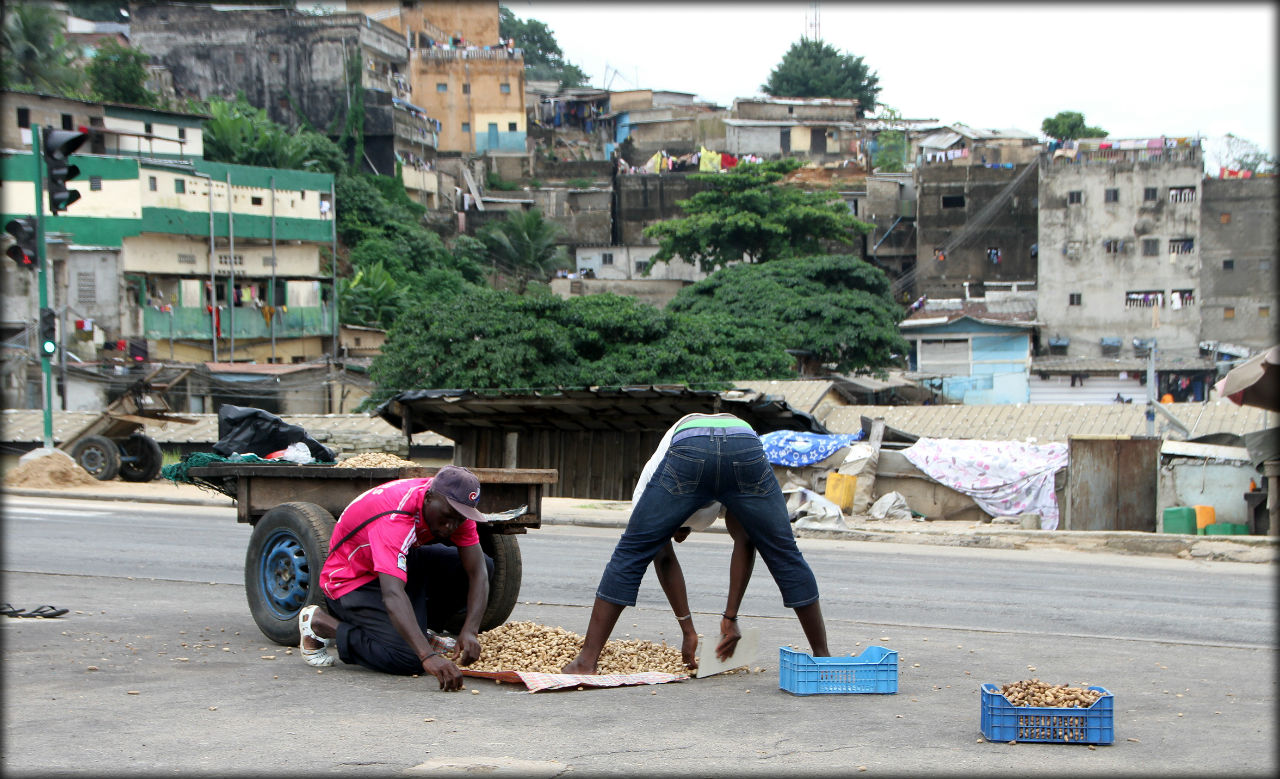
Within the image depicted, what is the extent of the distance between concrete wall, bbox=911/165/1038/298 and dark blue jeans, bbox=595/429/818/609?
5800 centimetres

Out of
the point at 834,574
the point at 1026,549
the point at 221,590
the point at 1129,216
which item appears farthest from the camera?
the point at 1129,216

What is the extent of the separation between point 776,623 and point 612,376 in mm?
25709

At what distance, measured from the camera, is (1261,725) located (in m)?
5.40

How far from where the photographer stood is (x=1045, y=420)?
26344mm

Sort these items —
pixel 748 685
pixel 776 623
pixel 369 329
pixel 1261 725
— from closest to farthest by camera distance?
pixel 1261 725 → pixel 748 685 → pixel 776 623 → pixel 369 329

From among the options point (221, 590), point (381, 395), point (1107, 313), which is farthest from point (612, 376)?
point (1107, 313)

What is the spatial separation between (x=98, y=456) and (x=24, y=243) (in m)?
14.5

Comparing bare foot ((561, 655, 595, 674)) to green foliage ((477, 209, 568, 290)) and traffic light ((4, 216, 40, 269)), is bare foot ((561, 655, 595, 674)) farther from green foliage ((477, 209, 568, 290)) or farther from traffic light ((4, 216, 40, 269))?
green foliage ((477, 209, 568, 290))

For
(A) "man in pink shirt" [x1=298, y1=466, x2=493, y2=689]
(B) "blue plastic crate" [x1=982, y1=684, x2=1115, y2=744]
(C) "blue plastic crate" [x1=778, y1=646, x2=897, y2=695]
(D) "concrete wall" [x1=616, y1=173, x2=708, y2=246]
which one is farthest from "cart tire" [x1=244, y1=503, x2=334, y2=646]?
(D) "concrete wall" [x1=616, y1=173, x2=708, y2=246]

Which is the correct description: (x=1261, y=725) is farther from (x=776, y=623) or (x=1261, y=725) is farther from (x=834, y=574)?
(x=834, y=574)

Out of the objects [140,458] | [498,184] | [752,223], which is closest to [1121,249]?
[752,223]

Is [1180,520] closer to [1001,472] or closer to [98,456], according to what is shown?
[1001,472]

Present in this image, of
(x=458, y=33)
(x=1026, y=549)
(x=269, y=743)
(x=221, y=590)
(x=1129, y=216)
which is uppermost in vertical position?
(x=458, y=33)

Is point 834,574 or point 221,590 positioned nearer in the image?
point 221,590
